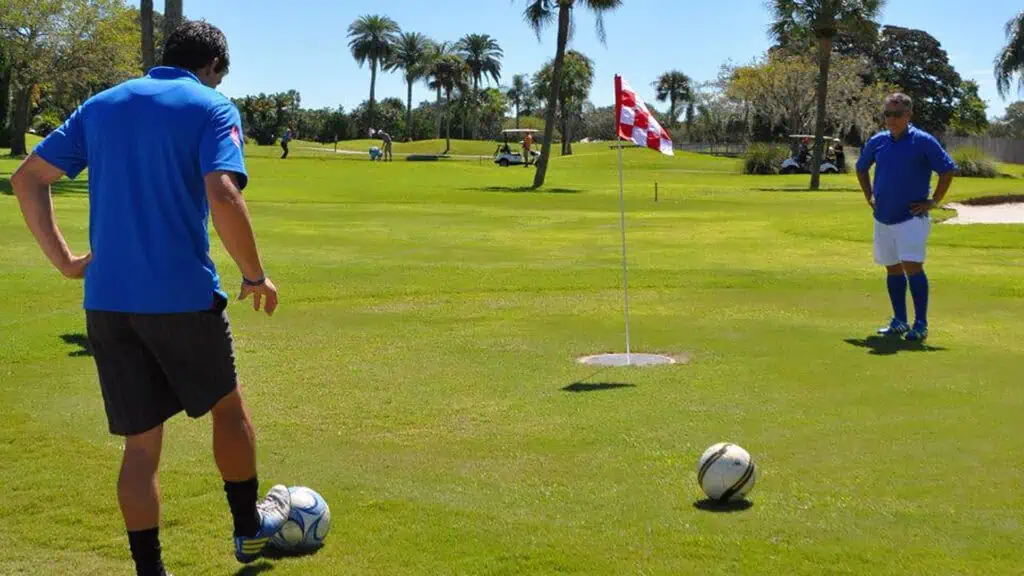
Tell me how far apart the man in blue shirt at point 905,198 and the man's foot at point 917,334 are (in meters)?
0.06

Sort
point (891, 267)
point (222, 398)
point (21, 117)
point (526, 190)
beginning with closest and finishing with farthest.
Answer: point (222, 398)
point (891, 267)
point (526, 190)
point (21, 117)

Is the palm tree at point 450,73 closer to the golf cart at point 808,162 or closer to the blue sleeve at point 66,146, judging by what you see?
the golf cart at point 808,162

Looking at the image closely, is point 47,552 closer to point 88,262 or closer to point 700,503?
point 88,262

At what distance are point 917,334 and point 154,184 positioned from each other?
8634 mm

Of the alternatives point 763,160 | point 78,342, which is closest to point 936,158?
point 78,342

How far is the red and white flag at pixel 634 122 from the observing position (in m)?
10.5

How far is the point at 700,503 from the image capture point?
6074mm

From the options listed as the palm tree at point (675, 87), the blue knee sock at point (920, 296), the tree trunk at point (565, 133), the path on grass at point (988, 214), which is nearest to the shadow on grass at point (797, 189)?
the path on grass at point (988, 214)

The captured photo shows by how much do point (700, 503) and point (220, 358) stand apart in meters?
2.52

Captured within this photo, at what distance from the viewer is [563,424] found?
796cm

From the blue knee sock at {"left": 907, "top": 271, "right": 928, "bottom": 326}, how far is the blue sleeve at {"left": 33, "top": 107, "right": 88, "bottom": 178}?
8.87 metres

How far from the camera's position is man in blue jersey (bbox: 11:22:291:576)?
4730 mm

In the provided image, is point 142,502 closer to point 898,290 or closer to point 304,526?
point 304,526

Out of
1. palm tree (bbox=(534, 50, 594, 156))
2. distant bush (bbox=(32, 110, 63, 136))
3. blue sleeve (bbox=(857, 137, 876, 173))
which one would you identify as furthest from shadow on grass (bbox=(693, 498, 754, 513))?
palm tree (bbox=(534, 50, 594, 156))
